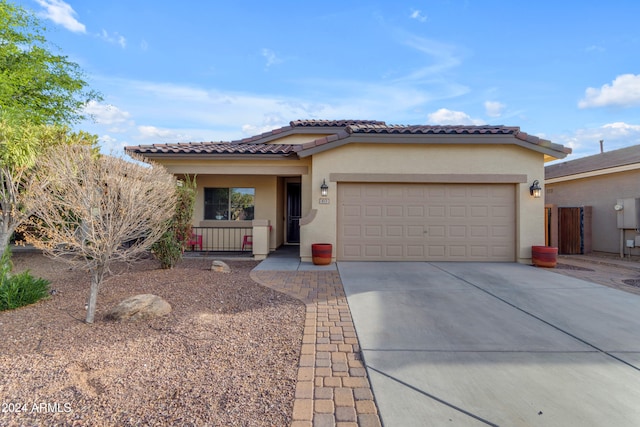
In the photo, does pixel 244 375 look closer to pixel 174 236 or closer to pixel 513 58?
pixel 174 236

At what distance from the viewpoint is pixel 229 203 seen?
11508 mm

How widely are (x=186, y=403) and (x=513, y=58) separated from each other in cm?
1402

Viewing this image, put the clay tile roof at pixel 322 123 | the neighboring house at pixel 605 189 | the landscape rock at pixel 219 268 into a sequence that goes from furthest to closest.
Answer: the clay tile roof at pixel 322 123 → the neighboring house at pixel 605 189 → the landscape rock at pixel 219 268

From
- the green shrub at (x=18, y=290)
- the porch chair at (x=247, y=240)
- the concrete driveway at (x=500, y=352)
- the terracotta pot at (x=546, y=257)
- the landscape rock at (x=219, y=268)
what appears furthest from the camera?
the porch chair at (x=247, y=240)

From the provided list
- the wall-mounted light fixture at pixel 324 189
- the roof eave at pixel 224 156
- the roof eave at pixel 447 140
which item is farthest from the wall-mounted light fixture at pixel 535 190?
the roof eave at pixel 224 156

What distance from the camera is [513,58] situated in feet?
36.2

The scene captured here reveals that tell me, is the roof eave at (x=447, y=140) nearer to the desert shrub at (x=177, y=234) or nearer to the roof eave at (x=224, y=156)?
the roof eave at (x=224, y=156)

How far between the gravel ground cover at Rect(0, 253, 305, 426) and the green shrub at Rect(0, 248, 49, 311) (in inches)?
6.0

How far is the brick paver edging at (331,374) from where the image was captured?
2.26 m

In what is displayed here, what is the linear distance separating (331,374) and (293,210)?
1048cm

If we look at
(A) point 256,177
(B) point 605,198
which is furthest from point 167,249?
(B) point 605,198

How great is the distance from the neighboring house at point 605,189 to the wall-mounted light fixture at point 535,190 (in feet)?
10.6

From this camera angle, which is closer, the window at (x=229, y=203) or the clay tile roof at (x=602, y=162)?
the clay tile roof at (x=602, y=162)

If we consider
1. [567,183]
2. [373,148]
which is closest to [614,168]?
[567,183]
